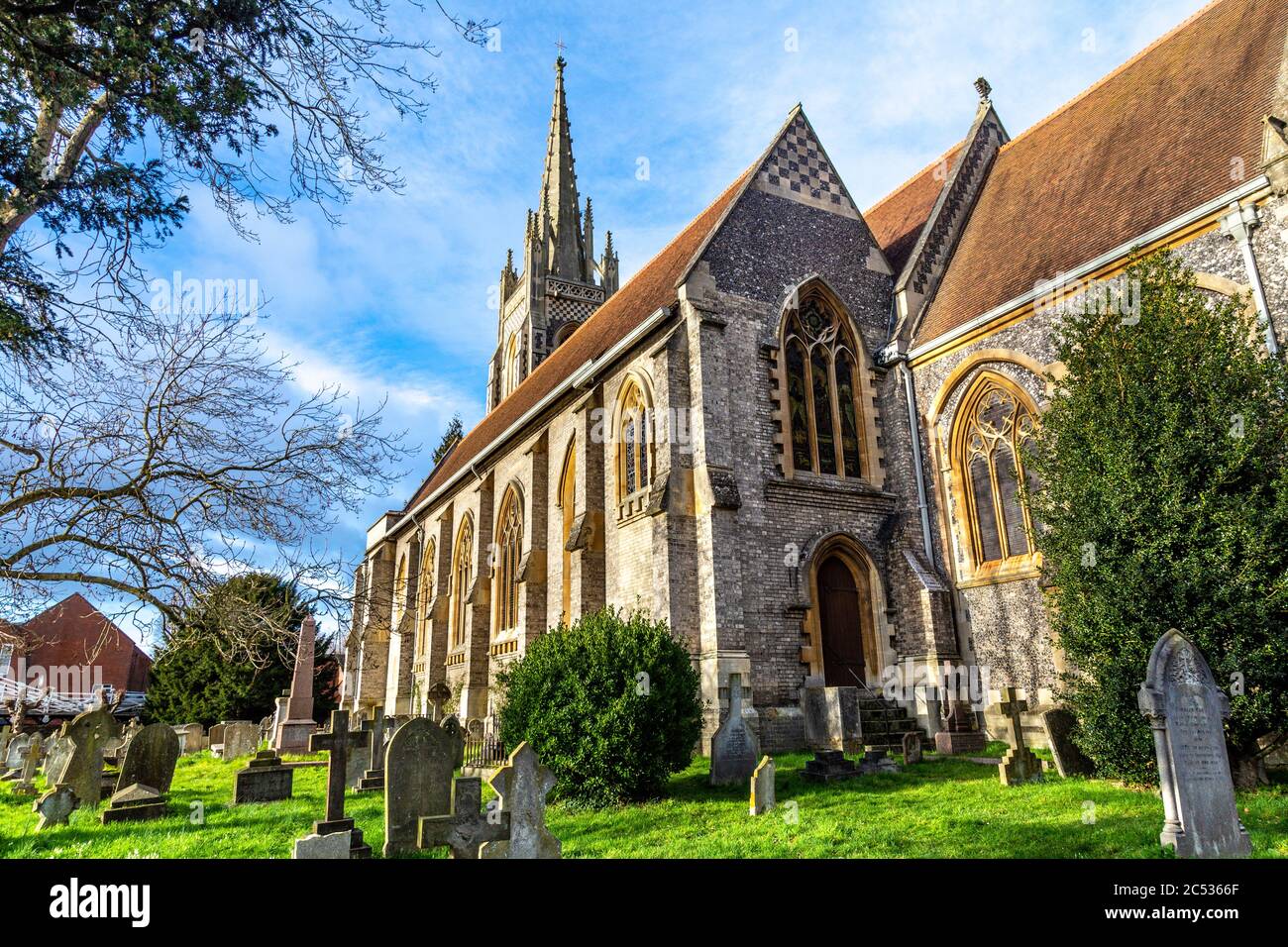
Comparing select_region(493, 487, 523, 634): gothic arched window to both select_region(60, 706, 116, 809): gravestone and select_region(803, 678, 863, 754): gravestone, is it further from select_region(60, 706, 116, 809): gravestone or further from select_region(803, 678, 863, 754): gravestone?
select_region(60, 706, 116, 809): gravestone

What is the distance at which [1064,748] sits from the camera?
28.3ft

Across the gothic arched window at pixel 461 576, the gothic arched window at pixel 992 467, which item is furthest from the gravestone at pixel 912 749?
the gothic arched window at pixel 461 576

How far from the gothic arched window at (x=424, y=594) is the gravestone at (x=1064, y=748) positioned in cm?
1776

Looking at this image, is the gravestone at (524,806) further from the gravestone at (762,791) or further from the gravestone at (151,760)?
the gravestone at (151,760)

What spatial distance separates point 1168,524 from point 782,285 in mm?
8350

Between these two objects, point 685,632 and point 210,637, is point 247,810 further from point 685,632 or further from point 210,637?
point 685,632

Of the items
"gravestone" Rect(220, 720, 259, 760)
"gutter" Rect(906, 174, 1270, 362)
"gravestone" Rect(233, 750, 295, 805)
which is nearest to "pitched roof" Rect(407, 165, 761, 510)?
"gutter" Rect(906, 174, 1270, 362)

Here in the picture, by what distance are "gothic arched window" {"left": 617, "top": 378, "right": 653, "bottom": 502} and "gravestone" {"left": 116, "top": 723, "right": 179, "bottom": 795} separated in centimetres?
793

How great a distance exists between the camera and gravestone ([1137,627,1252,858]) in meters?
5.46

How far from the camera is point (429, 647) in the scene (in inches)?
885

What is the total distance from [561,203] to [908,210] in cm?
2244

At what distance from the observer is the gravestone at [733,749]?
9.16 metres

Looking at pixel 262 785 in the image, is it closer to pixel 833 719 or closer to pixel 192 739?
pixel 833 719
